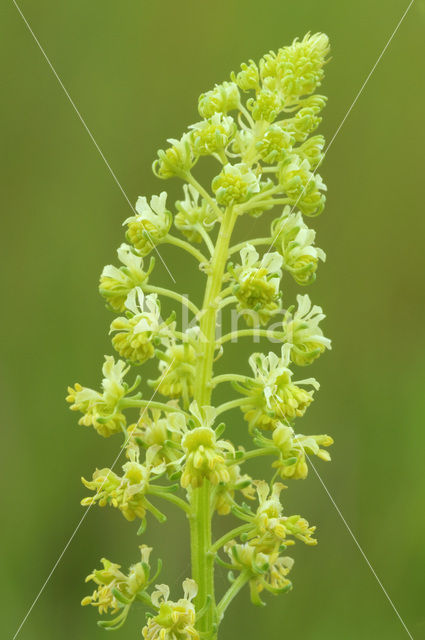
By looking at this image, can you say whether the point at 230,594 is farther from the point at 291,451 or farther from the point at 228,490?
the point at 291,451

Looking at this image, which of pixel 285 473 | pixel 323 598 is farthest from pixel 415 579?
pixel 285 473

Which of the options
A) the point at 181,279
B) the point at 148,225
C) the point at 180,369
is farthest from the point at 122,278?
the point at 181,279

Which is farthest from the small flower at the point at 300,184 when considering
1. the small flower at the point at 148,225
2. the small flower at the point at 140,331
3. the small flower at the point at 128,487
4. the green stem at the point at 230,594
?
the green stem at the point at 230,594

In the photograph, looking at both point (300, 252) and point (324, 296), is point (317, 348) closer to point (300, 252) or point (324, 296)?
point (300, 252)

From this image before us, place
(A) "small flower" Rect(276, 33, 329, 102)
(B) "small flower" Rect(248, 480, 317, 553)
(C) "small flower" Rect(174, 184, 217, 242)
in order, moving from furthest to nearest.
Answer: (C) "small flower" Rect(174, 184, 217, 242) → (A) "small flower" Rect(276, 33, 329, 102) → (B) "small flower" Rect(248, 480, 317, 553)

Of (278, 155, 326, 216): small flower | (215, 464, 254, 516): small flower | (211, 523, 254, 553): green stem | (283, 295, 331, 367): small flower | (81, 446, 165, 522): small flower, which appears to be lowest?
(211, 523, 254, 553): green stem

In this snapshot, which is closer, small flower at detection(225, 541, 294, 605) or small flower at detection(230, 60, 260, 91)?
small flower at detection(225, 541, 294, 605)

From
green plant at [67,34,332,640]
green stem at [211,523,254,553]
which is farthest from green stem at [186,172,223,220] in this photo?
green stem at [211,523,254,553]

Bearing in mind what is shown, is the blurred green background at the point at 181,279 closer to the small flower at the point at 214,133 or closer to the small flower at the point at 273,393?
the small flower at the point at 214,133

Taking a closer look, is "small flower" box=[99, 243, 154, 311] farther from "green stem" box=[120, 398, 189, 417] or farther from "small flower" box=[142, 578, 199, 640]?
"small flower" box=[142, 578, 199, 640]
